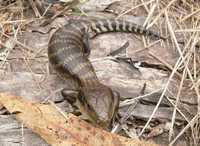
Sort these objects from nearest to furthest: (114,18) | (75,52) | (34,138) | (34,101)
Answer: (34,138) → (34,101) → (75,52) → (114,18)

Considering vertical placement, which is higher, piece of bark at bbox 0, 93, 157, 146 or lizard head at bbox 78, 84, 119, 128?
lizard head at bbox 78, 84, 119, 128

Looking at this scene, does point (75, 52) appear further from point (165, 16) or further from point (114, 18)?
point (165, 16)

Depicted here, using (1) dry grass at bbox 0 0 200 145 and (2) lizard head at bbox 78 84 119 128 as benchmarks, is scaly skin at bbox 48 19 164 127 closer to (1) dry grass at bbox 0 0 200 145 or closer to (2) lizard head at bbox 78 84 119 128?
(2) lizard head at bbox 78 84 119 128

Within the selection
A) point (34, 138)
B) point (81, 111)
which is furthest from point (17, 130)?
point (81, 111)

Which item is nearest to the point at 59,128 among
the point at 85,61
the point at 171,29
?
the point at 85,61

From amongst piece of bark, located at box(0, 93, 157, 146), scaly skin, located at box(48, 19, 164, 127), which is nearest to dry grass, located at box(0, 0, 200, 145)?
scaly skin, located at box(48, 19, 164, 127)

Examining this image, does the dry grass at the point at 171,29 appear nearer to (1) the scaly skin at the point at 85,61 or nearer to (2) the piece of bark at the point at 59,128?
(1) the scaly skin at the point at 85,61

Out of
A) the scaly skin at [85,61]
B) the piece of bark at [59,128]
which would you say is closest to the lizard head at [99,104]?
the scaly skin at [85,61]
